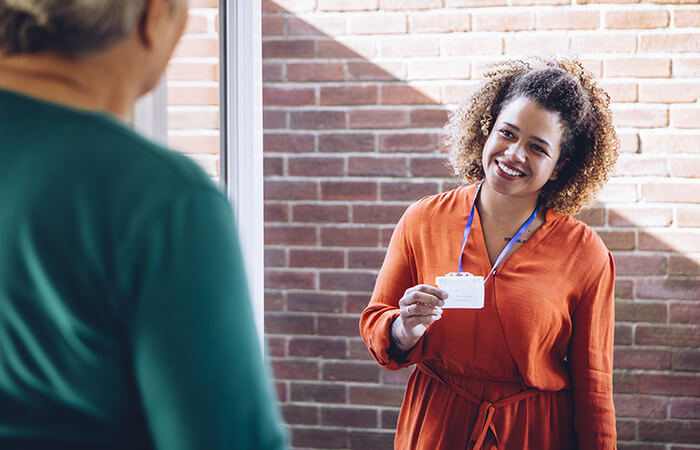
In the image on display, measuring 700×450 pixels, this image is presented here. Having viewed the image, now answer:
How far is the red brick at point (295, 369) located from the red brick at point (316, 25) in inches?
53.3

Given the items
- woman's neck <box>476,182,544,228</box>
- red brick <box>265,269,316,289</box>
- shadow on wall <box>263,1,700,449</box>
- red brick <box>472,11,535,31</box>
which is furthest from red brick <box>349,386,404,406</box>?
red brick <box>472,11,535,31</box>

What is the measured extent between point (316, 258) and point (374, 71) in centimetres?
79

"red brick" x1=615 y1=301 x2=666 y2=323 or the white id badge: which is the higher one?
the white id badge

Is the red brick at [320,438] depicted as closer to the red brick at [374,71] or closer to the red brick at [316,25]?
the red brick at [374,71]

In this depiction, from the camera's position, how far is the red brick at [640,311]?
7.52 ft

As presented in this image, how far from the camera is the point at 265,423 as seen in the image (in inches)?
20.2

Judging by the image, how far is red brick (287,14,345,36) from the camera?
2.39 m

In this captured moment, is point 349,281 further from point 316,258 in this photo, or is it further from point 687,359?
point 687,359

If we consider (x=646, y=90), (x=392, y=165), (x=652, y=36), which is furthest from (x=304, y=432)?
(x=652, y=36)

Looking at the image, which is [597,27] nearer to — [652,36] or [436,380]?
[652,36]

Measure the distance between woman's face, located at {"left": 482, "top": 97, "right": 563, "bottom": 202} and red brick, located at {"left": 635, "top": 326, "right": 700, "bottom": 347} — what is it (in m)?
1.14

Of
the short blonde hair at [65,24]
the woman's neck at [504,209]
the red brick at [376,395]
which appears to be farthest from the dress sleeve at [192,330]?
the red brick at [376,395]

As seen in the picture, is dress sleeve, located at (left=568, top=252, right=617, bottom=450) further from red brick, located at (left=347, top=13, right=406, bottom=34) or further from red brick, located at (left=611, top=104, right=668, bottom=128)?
red brick, located at (left=347, top=13, right=406, bottom=34)

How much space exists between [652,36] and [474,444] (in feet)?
5.55
